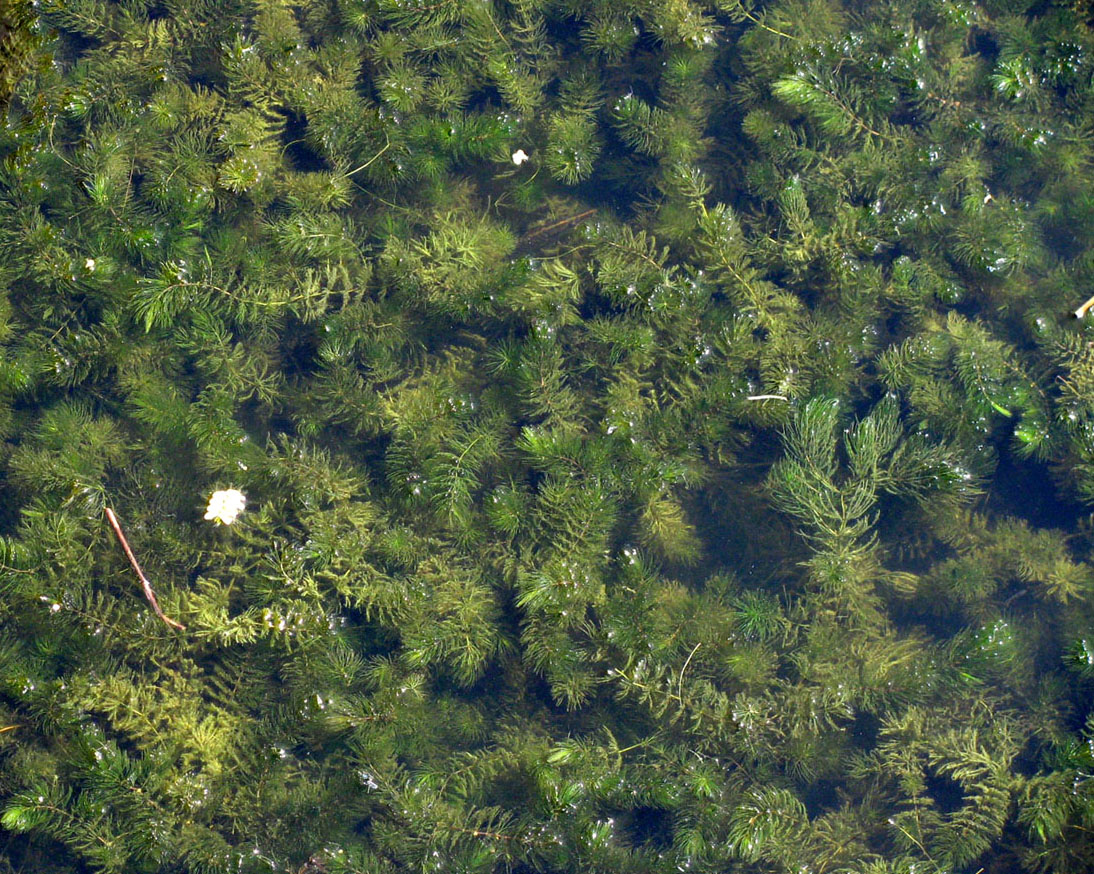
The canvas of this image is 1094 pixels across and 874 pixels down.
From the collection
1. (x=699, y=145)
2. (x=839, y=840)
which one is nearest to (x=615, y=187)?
(x=699, y=145)

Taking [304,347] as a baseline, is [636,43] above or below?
above

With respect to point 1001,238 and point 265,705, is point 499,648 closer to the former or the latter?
point 265,705

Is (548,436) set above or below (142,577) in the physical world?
above

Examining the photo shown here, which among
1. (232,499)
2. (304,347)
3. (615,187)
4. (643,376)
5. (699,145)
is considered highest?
(699,145)

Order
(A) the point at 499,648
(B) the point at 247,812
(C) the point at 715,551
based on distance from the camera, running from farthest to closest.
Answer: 1. (C) the point at 715,551
2. (A) the point at 499,648
3. (B) the point at 247,812

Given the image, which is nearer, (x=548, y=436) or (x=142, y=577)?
(x=142, y=577)

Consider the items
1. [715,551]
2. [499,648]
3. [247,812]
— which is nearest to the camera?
[247,812]

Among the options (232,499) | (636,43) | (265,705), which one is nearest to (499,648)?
(265,705)

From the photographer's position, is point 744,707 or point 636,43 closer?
point 744,707
